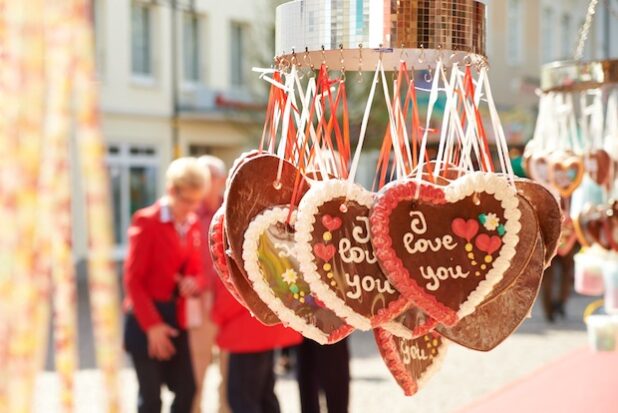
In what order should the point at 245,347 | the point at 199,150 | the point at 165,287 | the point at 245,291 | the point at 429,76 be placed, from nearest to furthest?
the point at 245,291
the point at 429,76
the point at 245,347
the point at 165,287
the point at 199,150

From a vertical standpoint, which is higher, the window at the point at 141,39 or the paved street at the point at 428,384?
the window at the point at 141,39

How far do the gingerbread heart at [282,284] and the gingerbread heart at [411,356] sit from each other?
0.13m

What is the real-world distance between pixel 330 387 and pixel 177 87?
13.9 meters

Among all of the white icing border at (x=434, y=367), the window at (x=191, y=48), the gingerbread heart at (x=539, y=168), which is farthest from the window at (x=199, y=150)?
the white icing border at (x=434, y=367)

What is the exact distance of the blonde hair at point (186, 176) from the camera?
428 cm

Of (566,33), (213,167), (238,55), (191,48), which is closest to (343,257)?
(213,167)

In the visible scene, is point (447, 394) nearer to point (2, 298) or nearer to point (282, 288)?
point (282, 288)

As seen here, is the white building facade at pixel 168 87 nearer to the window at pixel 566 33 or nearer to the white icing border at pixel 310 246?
the window at pixel 566 33

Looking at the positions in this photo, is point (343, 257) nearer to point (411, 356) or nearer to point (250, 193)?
point (250, 193)

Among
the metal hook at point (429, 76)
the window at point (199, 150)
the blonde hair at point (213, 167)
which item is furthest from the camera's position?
the window at point (199, 150)

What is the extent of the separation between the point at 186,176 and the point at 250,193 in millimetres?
2637

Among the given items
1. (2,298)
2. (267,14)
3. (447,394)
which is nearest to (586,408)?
(2,298)

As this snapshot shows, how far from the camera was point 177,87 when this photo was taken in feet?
57.5

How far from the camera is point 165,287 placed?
4379 millimetres
